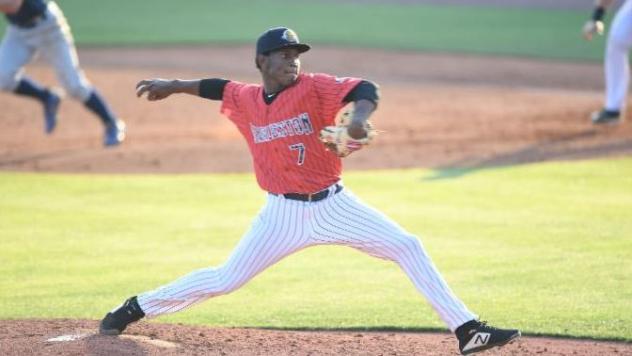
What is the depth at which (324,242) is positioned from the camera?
18.4 ft

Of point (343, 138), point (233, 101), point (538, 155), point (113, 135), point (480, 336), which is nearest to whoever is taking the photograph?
point (343, 138)

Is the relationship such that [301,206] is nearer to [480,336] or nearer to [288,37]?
[288,37]

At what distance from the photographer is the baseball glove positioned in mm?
5098

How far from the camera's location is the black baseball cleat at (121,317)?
5.88 meters

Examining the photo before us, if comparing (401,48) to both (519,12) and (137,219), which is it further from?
(137,219)

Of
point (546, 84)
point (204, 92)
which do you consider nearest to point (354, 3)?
point (546, 84)

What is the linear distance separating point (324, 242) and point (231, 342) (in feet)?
2.91

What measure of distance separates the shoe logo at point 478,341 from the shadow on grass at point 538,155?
5.72 m

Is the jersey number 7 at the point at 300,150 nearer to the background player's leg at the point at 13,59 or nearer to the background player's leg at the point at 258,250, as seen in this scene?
the background player's leg at the point at 258,250

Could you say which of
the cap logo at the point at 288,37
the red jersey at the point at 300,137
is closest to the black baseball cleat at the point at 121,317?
the red jersey at the point at 300,137

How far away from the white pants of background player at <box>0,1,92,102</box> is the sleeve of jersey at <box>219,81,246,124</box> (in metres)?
6.08

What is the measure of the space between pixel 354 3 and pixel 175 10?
5050 millimetres

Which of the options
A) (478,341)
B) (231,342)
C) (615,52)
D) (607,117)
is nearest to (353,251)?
(231,342)

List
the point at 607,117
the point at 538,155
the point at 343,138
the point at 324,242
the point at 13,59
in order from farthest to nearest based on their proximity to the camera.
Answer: the point at 607,117, the point at 538,155, the point at 13,59, the point at 324,242, the point at 343,138
